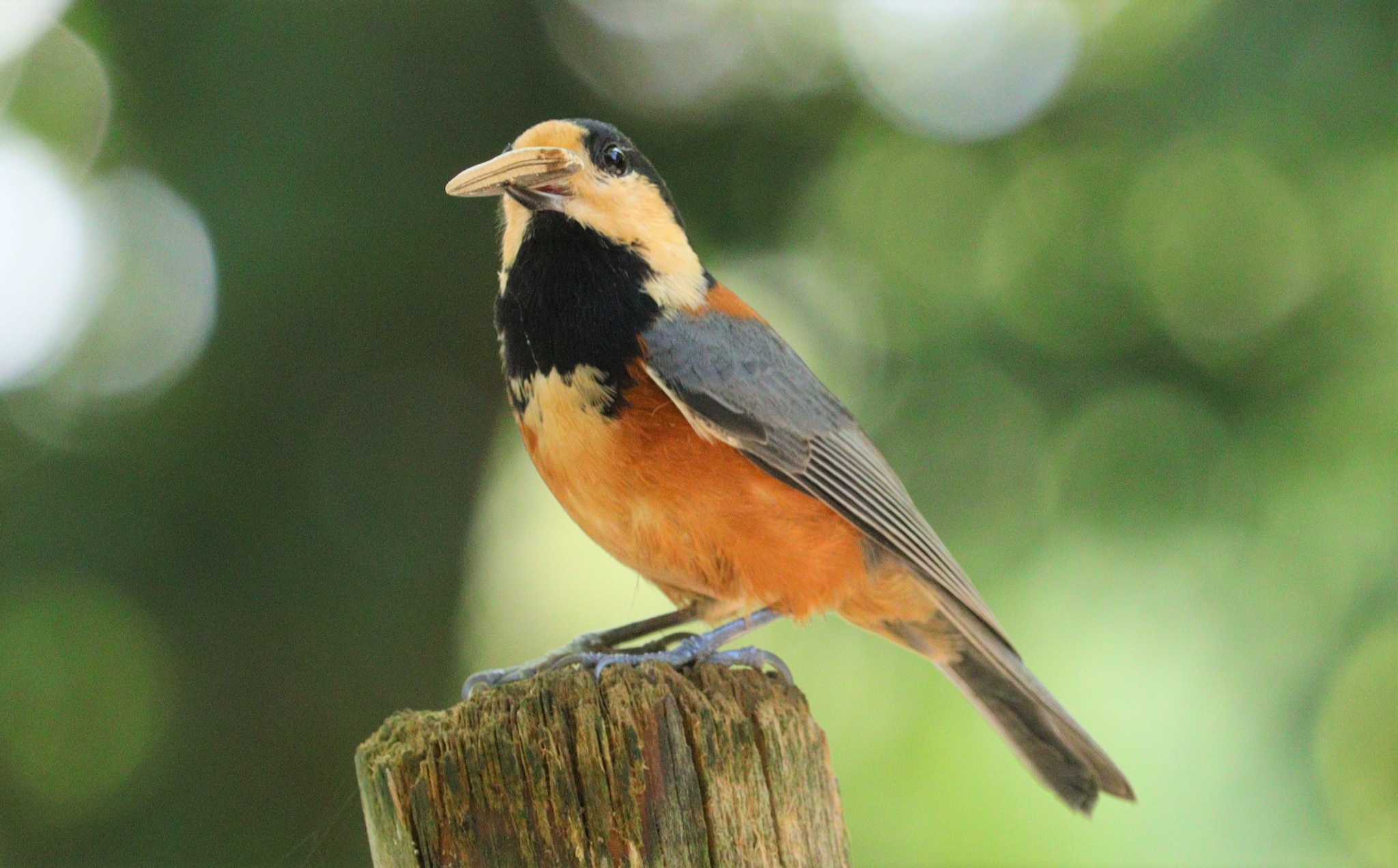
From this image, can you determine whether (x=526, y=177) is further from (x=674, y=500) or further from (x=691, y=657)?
(x=691, y=657)

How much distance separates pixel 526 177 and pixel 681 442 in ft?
3.04

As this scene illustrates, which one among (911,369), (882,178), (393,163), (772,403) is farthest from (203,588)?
(882,178)

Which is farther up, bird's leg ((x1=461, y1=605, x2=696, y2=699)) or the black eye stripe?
the black eye stripe

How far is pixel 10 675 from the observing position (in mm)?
5852

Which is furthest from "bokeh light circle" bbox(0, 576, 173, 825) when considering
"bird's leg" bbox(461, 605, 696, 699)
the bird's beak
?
the bird's beak

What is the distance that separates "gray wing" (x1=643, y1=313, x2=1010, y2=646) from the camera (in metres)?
3.64

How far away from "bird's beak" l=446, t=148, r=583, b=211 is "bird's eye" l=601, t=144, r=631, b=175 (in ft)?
0.44

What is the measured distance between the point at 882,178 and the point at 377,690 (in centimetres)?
388

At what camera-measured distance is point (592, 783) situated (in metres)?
2.42

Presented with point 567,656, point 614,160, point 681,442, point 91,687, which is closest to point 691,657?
point 567,656

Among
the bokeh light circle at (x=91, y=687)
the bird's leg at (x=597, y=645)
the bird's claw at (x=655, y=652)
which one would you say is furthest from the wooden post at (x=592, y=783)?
the bokeh light circle at (x=91, y=687)

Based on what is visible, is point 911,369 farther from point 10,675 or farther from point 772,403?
point 10,675

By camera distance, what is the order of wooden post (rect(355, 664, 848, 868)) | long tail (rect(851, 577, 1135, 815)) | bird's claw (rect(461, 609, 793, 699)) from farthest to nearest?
long tail (rect(851, 577, 1135, 815)) < bird's claw (rect(461, 609, 793, 699)) < wooden post (rect(355, 664, 848, 868))

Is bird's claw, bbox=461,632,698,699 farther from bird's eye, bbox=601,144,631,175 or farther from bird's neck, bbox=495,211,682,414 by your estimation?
bird's eye, bbox=601,144,631,175
